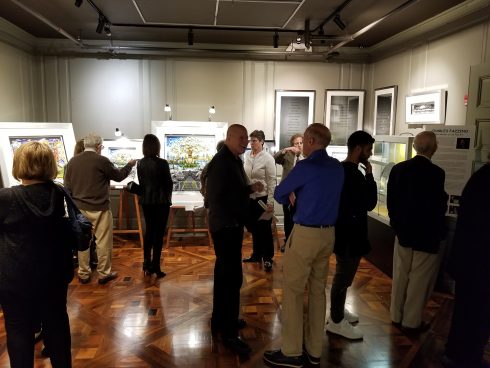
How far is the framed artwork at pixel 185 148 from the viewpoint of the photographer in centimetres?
502

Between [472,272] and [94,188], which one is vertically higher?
[94,188]

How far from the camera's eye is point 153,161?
3.70 meters

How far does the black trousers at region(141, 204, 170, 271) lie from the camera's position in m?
3.79

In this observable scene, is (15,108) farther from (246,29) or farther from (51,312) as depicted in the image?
(51,312)

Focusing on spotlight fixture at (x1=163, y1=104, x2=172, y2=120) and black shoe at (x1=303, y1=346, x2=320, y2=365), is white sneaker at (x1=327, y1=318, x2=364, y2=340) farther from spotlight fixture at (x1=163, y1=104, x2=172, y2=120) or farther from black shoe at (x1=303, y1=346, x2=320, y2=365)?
spotlight fixture at (x1=163, y1=104, x2=172, y2=120)

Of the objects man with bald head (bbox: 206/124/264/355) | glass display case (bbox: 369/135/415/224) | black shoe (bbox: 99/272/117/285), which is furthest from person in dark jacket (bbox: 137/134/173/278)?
glass display case (bbox: 369/135/415/224)

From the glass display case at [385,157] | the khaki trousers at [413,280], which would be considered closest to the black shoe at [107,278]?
the khaki trousers at [413,280]

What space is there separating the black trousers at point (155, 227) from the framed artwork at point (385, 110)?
10.6 ft

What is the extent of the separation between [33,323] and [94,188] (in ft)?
6.03

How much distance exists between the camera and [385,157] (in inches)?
169

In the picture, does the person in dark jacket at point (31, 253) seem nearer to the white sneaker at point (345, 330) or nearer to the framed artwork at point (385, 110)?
the white sneaker at point (345, 330)

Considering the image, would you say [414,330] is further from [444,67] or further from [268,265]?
[444,67]

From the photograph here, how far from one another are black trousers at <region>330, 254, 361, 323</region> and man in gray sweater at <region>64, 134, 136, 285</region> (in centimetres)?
217

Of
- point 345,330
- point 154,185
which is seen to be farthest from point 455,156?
point 154,185
